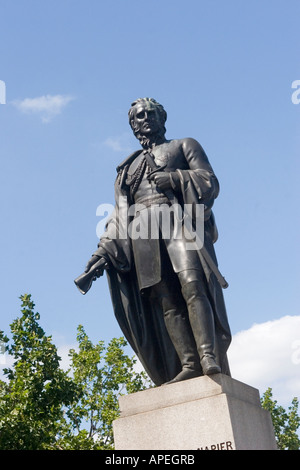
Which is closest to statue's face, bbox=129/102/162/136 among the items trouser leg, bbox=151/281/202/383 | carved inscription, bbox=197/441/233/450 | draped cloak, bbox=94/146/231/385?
draped cloak, bbox=94/146/231/385

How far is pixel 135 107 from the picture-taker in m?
9.38

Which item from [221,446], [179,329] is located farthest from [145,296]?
[221,446]

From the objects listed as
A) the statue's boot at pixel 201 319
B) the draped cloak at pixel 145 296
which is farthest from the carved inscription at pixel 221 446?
the draped cloak at pixel 145 296

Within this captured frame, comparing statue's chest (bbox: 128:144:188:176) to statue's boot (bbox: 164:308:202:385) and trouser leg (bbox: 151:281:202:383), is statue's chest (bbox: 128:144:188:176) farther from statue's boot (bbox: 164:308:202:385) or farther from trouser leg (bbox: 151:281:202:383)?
statue's boot (bbox: 164:308:202:385)

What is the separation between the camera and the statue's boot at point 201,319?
766 cm

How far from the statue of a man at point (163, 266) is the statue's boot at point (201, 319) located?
0.04 feet

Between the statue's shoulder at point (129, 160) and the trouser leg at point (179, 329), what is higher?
the statue's shoulder at point (129, 160)

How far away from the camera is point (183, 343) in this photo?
810 centimetres

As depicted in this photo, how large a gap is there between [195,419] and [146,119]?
161 inches

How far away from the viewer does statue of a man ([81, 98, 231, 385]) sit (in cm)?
803

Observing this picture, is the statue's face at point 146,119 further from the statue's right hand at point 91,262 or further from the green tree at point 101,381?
the green tree at point 101,381

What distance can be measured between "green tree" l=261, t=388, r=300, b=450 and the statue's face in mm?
22698
